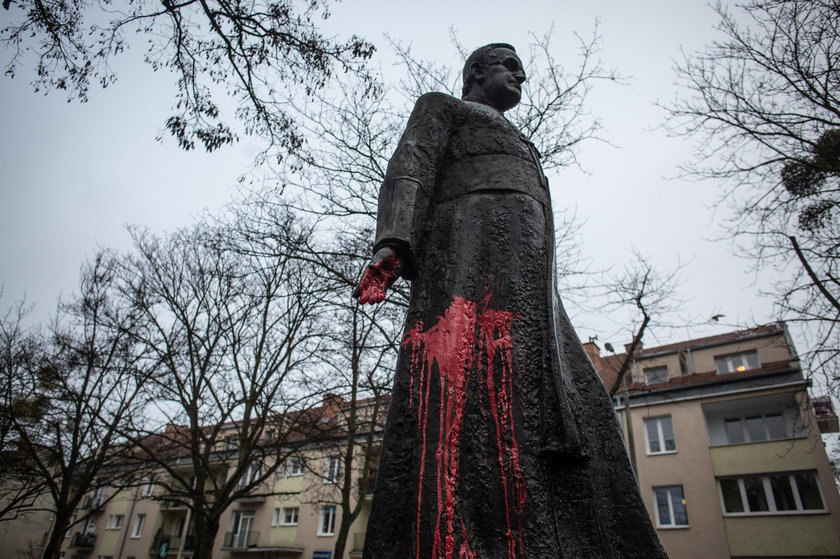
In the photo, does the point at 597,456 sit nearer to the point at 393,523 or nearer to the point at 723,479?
the point at 393,523

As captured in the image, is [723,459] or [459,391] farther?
[723,459]

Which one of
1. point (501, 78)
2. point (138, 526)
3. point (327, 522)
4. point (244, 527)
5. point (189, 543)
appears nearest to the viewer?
point (501, 78)

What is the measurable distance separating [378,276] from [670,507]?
21.8 m

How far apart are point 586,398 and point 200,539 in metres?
13.2

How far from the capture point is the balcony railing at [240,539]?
30438mm

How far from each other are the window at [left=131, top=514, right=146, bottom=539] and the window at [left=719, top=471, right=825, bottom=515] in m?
33.1

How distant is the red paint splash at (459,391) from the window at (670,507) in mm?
21178

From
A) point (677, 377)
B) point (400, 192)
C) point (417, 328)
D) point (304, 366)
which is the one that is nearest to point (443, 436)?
point (417, 328)

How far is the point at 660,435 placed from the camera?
2167 centimetres

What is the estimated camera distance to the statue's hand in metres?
2.05

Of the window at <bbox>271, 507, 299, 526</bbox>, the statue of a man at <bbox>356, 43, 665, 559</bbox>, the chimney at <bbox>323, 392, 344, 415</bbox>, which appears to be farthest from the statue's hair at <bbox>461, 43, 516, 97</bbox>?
the window at <bbox>271, 507, 299, 526</bbox>

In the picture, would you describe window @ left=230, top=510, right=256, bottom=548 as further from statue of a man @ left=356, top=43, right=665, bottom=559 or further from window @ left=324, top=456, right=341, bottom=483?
statue of a man @ left=356, top=43, right=665, bottom=559

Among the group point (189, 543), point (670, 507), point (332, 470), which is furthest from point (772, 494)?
point (189, 543)

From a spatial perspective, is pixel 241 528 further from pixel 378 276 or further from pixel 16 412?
pixel 378 276
